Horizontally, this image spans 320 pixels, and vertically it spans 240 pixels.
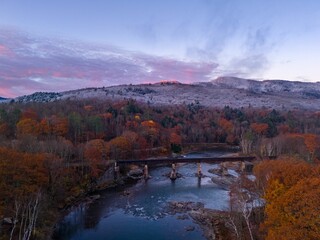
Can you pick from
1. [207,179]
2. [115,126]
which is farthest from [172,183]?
[115,126]

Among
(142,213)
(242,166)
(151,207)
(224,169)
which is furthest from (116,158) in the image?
(242,166)

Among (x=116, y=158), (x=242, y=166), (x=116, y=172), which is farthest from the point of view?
(x=242, y=166)

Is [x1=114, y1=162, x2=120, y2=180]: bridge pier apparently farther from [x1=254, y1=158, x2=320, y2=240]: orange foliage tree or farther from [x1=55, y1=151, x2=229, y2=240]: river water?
[x1=254, y1=158, x2=320, y2=240]: orange foliage tree

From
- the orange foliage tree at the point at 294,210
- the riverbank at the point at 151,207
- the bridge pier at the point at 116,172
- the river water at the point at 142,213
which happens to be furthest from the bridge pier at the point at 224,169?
the orange foliage tree at the point at 294,210

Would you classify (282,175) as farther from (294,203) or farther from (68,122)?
(68,122)

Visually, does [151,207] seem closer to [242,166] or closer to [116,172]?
[116,172]

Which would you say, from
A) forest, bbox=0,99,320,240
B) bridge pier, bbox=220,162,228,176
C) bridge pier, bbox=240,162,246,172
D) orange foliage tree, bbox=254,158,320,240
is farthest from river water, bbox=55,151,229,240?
bridge pier, bbox=240,162,246,172
